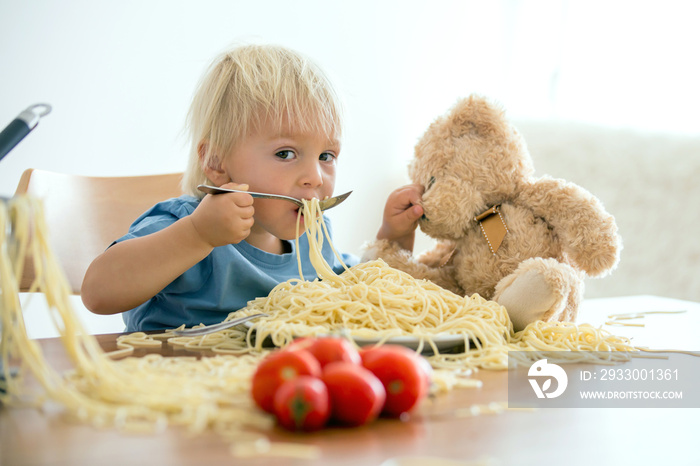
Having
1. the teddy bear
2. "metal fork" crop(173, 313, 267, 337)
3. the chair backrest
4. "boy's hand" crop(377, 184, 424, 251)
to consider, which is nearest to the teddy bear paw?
the teddy bear

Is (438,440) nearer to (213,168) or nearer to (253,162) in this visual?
(253,162)

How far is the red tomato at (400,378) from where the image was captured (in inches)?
18.4

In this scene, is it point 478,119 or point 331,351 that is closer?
point 331,351

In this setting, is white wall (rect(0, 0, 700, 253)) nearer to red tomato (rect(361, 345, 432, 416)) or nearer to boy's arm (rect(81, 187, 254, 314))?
boy's arm (rect(81, 187, 254, 314))

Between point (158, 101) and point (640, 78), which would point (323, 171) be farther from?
point (640, 78)

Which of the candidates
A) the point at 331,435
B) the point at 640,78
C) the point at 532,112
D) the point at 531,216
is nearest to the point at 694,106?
the point at 640,78

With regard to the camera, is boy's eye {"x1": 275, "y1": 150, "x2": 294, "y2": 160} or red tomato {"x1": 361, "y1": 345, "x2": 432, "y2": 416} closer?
red tomato {"x1": 361, "y1": 345, "x2": 432, "y2": 416}

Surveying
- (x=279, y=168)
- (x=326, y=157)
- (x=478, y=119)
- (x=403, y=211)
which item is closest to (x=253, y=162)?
(x=279, y=168)

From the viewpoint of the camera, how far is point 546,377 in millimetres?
643

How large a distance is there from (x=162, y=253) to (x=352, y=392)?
21.1 inches

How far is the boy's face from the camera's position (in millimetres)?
1033

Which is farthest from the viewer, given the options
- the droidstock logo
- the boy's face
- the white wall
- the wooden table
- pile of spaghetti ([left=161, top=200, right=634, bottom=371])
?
the white wall

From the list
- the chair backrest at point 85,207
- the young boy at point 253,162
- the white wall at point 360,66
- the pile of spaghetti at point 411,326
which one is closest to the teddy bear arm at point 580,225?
the pile of spaghetti at point 411,326

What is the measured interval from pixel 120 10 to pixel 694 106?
7.84 feet
